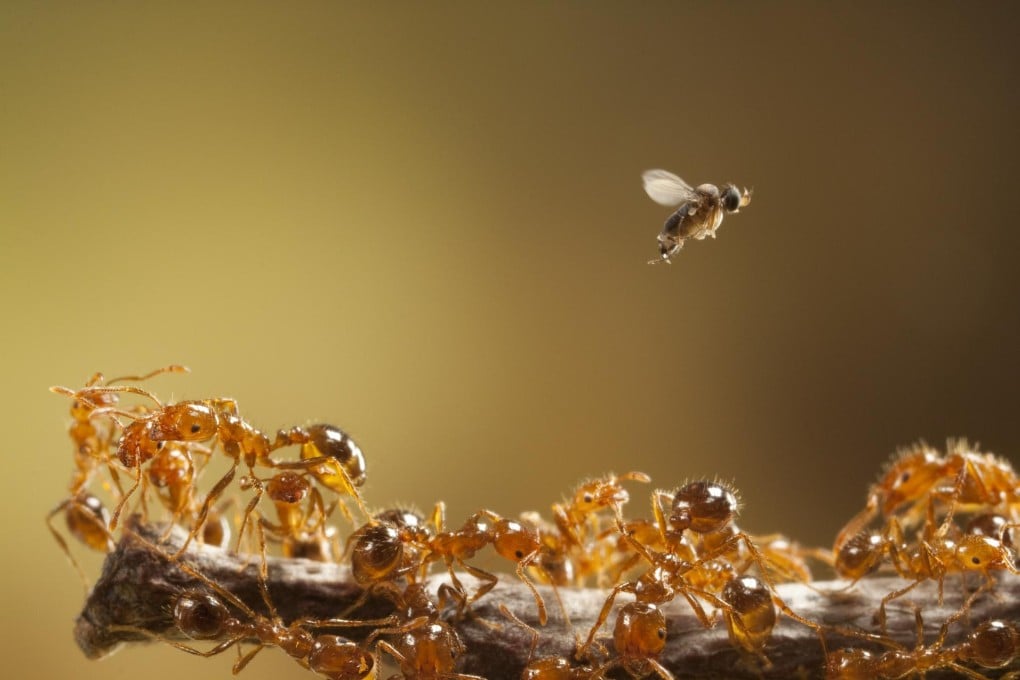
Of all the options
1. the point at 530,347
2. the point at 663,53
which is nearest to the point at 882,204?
the point at 663,53

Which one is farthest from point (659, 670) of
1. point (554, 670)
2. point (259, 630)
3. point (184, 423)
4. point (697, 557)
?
point (184, 423)

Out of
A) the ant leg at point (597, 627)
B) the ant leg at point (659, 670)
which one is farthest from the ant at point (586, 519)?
the ant leg at point (659, 670)

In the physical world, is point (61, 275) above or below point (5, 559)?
above

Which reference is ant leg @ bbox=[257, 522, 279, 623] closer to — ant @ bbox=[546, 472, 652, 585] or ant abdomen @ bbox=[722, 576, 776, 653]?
ant @ bbox=[546, 472, 652, 585]

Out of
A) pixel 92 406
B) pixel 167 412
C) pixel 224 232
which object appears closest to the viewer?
pixel 167 412

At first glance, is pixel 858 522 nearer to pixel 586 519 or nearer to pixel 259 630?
pixel 586 519

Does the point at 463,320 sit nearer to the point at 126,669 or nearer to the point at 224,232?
the point at 224,232
